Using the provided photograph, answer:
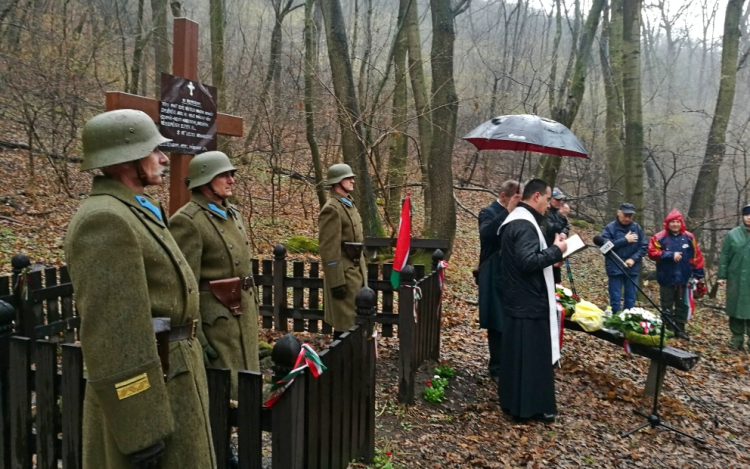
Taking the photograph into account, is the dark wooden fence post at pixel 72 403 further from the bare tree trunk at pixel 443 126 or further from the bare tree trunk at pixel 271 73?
the bare tree trunk at pixel 271 73

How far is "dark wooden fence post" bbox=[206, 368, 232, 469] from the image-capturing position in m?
2.64

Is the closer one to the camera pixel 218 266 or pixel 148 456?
pixel 148 456

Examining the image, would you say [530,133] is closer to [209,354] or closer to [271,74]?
[209,354]

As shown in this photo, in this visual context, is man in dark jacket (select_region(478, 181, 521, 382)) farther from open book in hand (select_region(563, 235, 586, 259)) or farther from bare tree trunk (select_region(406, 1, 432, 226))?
bare tree trunk (select_region(406, 1, 432, 226))

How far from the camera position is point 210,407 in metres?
2.68

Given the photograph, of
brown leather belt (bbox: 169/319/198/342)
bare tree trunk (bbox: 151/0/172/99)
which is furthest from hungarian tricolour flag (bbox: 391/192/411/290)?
bare tree trunk (bbox: 151/0/172/99)

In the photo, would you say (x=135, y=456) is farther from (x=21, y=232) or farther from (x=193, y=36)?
(x=21, y=232)

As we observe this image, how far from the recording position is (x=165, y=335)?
92.1 inches

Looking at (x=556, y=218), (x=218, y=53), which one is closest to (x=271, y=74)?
(x=218, y=53)

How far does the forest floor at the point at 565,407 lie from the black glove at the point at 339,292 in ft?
3.29

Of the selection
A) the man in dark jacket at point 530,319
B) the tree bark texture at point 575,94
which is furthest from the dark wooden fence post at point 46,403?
the tree bark texture at point 575,94

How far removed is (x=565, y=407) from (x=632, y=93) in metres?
9.00

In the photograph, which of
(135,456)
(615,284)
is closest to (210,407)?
(135,456)

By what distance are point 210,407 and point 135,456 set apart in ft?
1.96
